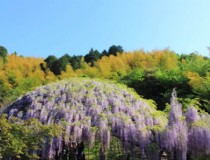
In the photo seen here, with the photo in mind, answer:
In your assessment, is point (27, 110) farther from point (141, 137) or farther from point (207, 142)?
point (207, 142)

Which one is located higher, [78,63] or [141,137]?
[78,63]

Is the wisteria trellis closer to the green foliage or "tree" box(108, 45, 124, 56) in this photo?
the green foliage

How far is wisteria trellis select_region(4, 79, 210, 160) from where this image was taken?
14.8m

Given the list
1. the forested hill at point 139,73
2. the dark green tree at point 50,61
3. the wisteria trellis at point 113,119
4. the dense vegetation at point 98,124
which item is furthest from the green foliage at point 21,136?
the dark green tree at point 50,61

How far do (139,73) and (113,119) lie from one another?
76.6 feet

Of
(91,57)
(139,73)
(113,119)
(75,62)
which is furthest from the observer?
(91,57)

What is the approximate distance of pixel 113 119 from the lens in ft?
52.2

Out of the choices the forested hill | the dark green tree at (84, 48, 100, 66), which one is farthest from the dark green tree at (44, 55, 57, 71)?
the dark green tree at (84, 48, 100, 66)

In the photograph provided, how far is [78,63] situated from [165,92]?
97.6 feet

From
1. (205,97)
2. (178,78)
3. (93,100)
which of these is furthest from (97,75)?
(93,100)

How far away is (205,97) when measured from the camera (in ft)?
100

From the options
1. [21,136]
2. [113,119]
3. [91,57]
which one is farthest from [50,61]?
[21,136]

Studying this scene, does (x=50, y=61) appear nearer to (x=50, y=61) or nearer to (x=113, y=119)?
(x=50, y=61)

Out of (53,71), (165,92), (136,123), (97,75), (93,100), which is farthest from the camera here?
(53,71)
